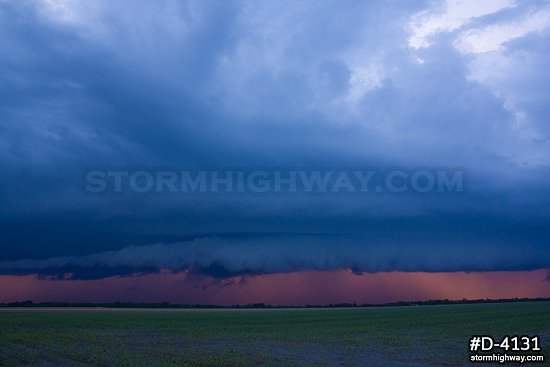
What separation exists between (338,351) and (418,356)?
538cm

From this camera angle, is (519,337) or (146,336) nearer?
(519,337)

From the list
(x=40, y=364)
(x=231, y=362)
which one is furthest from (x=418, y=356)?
(x=40, y=364)

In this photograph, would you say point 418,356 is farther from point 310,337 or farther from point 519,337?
point 310,337

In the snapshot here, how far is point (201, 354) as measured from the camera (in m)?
33.8

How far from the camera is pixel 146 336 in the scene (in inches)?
1937

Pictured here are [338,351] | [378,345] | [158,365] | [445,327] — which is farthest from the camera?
[445,327]

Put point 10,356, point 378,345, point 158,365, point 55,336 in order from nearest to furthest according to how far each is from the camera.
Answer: point 158,365 < point 10,356 < point 378,345 < point 55,336

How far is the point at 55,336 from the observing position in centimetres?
4722

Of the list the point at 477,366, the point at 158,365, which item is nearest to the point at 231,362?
the point at 158,365

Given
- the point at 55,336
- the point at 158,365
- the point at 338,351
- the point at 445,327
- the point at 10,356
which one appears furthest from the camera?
the point at 445,327

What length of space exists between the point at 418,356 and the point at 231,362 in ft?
36.3

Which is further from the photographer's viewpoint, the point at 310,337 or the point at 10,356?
the point at 310,337

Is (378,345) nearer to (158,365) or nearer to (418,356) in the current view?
(418,356)

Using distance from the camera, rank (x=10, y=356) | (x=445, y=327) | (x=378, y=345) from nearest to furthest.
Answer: (x=10, y=356) < (x=378, y=345) < (x=445, y=327)
